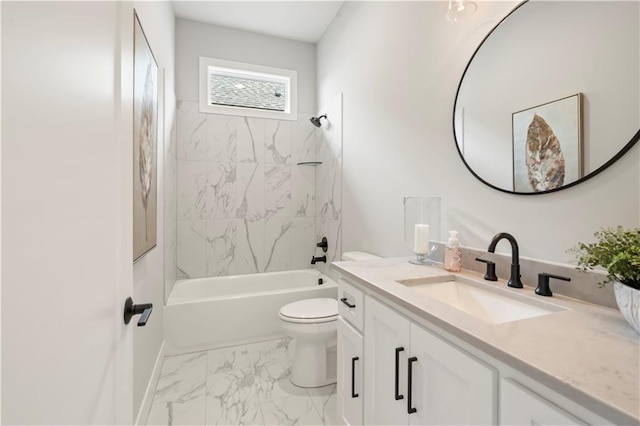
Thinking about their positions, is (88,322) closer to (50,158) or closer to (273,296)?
(50,158)

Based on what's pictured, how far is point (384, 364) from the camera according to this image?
1068 mm

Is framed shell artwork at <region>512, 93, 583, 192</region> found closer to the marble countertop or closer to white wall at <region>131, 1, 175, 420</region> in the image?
the marble countertop

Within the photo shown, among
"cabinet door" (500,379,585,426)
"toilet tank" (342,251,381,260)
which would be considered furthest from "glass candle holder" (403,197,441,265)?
"cabinet door" (500,379,585,426)

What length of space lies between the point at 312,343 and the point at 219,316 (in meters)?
0.92

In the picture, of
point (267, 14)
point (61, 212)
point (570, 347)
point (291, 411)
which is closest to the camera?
point (61, 212)

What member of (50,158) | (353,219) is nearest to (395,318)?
(50,158)

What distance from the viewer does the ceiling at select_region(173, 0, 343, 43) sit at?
2.65m

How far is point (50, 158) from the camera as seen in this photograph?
1.51 feet

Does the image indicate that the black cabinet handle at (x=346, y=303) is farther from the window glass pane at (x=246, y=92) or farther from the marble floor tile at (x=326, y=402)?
the window glass pane at (x=246, y=92)

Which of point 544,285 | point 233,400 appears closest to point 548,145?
point 544,285

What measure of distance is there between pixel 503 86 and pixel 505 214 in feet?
1.76

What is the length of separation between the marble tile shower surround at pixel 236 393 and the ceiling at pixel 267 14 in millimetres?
2983

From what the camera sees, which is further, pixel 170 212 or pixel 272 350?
pixel 170 212

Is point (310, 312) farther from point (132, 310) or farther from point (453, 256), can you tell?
point (132, 310)
